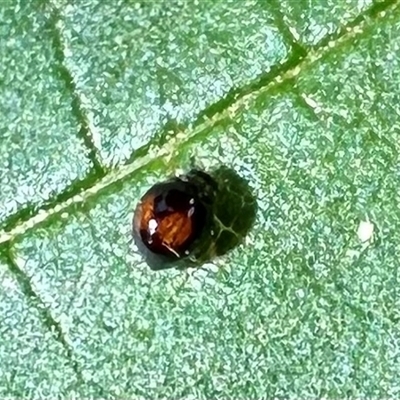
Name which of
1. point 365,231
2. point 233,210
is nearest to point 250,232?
point 233,210

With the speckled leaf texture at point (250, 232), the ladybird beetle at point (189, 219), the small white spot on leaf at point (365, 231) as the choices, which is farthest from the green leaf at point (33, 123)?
the small white spot on leaf at point (365, 231)

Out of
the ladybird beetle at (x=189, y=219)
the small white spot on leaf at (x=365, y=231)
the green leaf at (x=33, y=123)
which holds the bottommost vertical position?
the small white spot on leaf at (x=365, y=231)

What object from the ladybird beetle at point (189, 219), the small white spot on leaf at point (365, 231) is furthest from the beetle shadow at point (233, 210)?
the small white spot on leaf at point (365, 231)

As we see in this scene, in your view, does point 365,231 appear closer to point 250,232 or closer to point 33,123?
point 250,232

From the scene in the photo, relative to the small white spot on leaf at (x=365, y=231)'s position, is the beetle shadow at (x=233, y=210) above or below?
above

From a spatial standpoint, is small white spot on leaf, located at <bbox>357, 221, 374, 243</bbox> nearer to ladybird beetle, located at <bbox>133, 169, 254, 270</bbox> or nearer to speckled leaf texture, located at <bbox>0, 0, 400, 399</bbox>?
speckled leaf texture, located at <bbox>0, 0, 400, 399</bbox>

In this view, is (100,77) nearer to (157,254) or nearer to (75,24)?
(75,24)

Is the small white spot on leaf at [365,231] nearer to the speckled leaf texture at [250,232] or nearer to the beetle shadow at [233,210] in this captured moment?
the speckled leaf texture at [250,232]

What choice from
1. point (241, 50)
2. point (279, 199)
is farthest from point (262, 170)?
point (241, 50)
